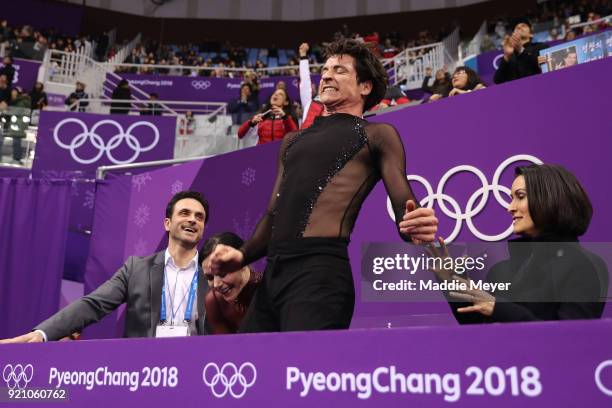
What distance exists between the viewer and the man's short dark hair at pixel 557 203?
1.88 m

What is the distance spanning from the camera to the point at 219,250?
1.89 meters

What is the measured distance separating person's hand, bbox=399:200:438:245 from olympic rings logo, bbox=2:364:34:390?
3.26 ft

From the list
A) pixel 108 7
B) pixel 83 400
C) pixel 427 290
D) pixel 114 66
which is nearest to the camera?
pixel 83 400

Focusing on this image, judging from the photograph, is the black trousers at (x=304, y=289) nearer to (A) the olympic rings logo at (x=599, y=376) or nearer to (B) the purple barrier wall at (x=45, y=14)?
(A) the olympic rings logo at (x=599, y=376)

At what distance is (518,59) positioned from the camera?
4.51m

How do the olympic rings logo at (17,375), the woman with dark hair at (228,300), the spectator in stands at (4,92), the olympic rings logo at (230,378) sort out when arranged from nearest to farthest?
1. the olympic rings logo at (230,378)
2. the olympic rings logo at (17,375)
3. the woman with dark hair at (228,300)
4. the spectator in stands at (4,92)

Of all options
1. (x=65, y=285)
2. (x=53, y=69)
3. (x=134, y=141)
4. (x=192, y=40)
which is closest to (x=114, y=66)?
(x=53, y=69)

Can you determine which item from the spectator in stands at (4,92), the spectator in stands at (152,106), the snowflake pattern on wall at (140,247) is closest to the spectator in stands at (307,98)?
the snowflake pattern on wall at (140,247)

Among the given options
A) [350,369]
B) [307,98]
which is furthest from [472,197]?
[350,369]

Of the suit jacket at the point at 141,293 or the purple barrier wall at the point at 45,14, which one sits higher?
the purple barrier wall at the point at 45,14

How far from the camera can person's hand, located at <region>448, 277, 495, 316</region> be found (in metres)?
1.66

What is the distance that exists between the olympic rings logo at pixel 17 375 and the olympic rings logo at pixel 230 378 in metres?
0.51

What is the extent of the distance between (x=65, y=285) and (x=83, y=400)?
5302mm

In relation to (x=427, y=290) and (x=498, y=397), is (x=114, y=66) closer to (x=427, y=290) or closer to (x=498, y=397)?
Result: (x=427, y=290)
